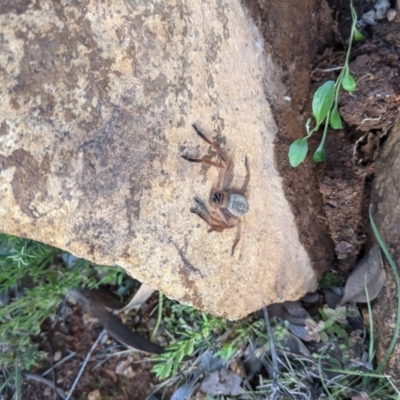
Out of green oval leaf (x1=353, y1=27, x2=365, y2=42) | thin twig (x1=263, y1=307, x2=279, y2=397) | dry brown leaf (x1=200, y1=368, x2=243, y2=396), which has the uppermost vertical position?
green oval leaf (x1=353, y1=27, x2=365, y2=42)

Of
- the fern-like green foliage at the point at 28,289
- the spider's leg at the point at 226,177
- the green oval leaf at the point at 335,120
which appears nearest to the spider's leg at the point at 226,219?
the spider's leg at the point at 226,177

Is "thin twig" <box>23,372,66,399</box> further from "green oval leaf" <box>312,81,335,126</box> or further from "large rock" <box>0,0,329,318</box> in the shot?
"green oval leaf" <box>312,81,335,126</box>

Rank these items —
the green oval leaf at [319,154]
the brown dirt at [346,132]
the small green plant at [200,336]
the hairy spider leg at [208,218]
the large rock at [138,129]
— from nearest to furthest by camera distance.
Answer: the large rock at [138,129] < the hairy spider leg at [208,218] < the brown dirt at [346,132] < the green oval leaf at [319,154] < the small green plant at [200,336]

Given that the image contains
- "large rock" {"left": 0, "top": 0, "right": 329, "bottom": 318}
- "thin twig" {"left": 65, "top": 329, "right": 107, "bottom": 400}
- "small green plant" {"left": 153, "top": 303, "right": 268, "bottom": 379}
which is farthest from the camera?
"thin twig" {"left": 65, "top": 329, "right": 107, "bottom": 400}

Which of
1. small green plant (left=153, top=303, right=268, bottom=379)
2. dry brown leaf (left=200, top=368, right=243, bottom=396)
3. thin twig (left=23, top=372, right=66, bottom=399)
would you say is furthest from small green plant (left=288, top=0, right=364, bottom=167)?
thin twig (left=23, top=372, right=66, bottom=399)

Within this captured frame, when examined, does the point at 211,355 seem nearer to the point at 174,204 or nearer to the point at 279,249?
the point at 279,249

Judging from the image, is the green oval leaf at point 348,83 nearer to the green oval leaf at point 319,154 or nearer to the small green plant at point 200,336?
the green oval leaf at point 319,154

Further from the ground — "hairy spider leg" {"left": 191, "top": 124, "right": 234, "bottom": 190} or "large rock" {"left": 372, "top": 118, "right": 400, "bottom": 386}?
"hairy spider leg" {"left": 191, "top": 124, "right": 234, "bottom": 190}
